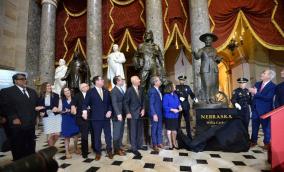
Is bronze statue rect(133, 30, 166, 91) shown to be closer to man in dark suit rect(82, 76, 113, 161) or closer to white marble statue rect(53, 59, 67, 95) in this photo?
man in dark suit rect(82, 76, 113, 161)

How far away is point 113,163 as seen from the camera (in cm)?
320

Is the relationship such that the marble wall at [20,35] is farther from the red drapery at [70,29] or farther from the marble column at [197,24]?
the marble column at [197,24]

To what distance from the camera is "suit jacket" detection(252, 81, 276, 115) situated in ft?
12.4

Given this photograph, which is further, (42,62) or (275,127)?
(42,62)

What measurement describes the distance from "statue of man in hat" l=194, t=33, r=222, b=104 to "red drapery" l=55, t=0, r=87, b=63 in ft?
20.4

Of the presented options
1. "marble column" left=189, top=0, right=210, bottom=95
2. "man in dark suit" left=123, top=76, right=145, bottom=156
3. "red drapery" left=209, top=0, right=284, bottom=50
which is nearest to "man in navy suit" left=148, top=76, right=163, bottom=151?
"man in dark suit" left=123, top=76, right=145, bottom=156

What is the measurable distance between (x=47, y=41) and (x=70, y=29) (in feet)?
4.32

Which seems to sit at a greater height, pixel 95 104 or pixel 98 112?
pixel 95 104

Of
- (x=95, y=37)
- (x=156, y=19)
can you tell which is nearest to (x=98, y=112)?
(x=156, y=19)

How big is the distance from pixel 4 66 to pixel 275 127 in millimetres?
9327

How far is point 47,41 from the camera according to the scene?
8.84 m

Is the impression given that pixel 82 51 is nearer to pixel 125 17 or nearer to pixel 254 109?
pixel 125 17

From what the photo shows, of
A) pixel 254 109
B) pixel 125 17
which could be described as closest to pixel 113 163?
pixel 254 109

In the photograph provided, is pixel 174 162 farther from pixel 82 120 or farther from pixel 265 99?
pixel 265 99
